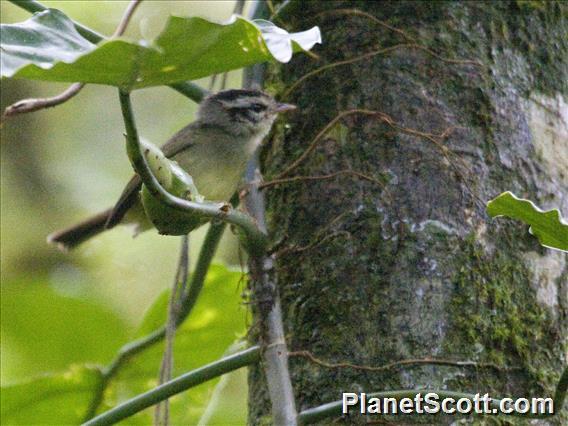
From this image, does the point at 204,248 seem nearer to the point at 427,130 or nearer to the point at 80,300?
the point at 427,130

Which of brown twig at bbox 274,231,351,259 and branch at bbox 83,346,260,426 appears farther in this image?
brown twig at bbox 274,231,351,259

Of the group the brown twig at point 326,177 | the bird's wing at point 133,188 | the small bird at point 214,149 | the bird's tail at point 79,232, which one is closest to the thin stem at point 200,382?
the brown twig at point 326,177

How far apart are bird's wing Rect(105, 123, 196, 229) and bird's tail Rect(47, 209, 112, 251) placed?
0.34 m

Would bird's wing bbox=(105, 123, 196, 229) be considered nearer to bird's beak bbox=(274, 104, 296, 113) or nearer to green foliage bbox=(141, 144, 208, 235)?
bird's beak bbox=(274, 104, 296, 113)

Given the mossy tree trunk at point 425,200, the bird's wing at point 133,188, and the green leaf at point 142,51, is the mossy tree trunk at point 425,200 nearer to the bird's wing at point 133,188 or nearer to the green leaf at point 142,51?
the green leaf at point 142,51

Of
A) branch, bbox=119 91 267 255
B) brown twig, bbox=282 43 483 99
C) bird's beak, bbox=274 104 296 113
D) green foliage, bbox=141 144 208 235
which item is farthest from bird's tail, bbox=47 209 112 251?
green foliage, bbox=141 144 208 235

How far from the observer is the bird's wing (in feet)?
13.0

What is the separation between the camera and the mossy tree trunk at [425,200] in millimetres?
2439

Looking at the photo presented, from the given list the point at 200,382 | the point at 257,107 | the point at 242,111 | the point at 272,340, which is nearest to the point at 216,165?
the point at 242,111

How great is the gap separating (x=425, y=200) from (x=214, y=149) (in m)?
1.57

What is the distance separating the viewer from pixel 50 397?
10.7 feet

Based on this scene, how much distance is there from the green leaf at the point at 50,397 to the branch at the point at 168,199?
1352 millimetres

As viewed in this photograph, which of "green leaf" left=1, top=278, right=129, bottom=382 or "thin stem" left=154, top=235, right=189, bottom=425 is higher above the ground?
"green leaf" left=1, top=278, right=129, bottom=382

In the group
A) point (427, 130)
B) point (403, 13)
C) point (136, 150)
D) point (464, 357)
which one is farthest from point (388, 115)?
point (136, 150)
